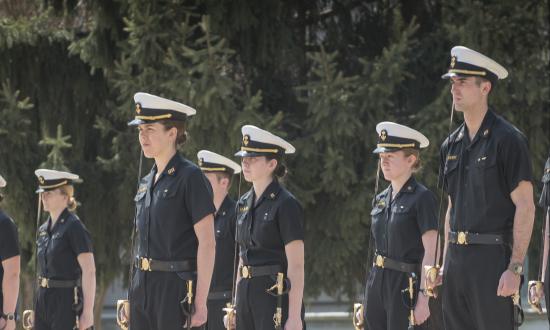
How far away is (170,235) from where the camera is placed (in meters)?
6.49

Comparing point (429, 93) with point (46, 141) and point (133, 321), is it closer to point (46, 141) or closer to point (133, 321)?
point (46, 141)

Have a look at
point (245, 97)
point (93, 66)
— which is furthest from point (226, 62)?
point (93, 66)

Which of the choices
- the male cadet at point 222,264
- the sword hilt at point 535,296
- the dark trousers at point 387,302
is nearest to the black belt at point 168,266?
the dark trousers at point 387,302

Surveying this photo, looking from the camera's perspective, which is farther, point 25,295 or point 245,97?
point 25,295

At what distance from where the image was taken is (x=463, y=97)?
20.8ft

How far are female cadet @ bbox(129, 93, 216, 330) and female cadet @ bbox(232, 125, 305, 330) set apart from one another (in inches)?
41.2

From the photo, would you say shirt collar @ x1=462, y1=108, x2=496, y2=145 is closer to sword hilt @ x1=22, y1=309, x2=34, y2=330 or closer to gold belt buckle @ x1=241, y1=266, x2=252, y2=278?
gold belt buckle @ x1=241, y1=266, x2=252, y2=278

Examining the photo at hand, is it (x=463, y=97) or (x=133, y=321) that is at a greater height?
(x=463, y=97)

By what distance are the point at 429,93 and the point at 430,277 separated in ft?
19.5

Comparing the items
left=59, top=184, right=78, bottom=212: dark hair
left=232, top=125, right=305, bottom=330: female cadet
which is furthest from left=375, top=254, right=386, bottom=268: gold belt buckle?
left=59, top=184, right=78, bottom=212: dark hair

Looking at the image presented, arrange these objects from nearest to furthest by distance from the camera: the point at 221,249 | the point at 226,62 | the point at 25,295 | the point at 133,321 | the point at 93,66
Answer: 1. the point at 133,321
2. the point at 221,249
3. the point at 226,62
4. the point at 93,66
5. the point at 25,295

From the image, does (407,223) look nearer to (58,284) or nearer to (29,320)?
(58,284)

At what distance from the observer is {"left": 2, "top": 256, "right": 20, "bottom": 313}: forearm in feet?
27.3

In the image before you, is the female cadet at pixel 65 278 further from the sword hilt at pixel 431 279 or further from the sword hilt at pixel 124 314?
the sword hilt at pixel 431 279
